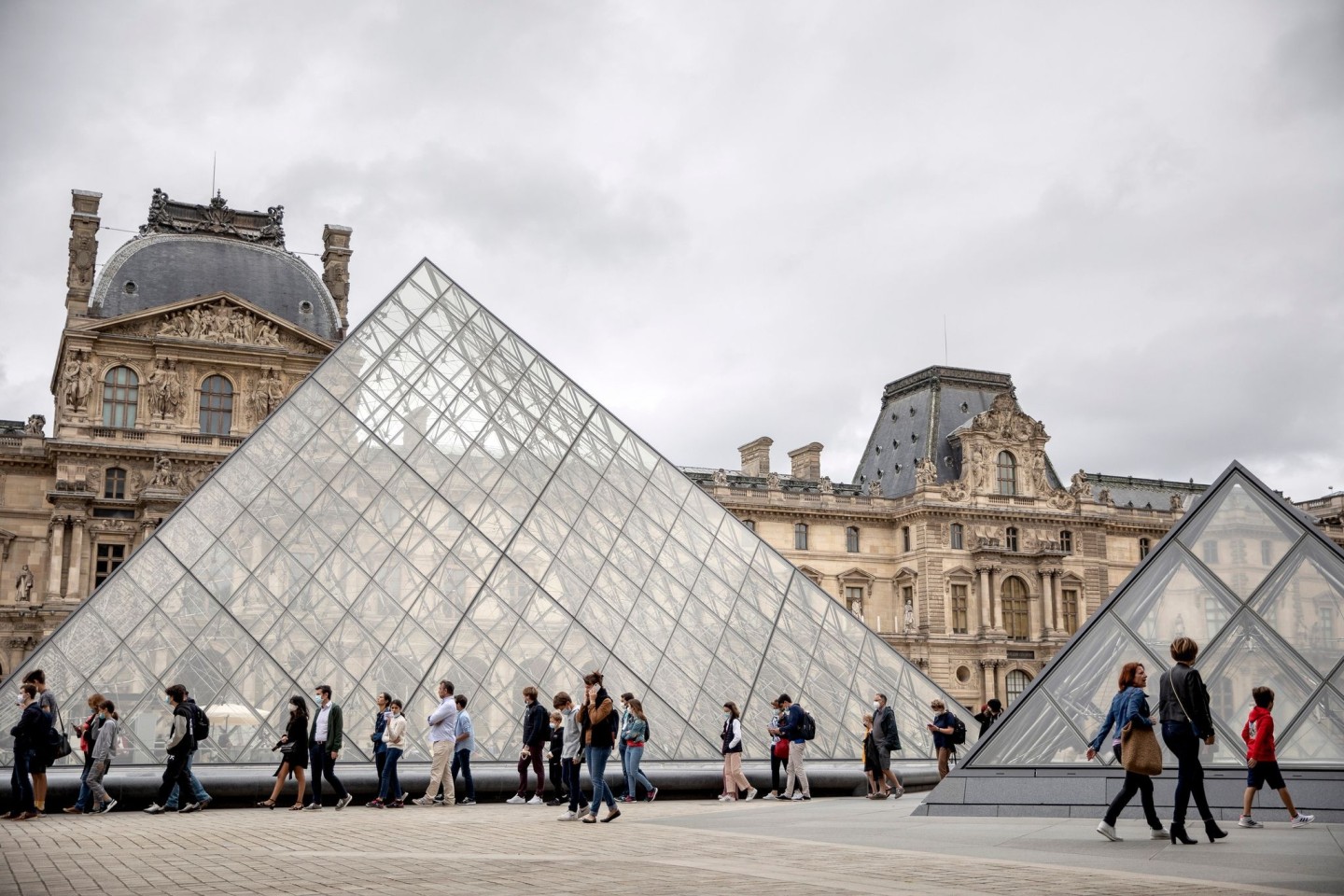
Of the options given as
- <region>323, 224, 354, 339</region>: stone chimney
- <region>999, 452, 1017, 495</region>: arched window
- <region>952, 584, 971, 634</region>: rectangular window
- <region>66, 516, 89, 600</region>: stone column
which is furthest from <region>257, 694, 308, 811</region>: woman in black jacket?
<region>999, 452, 1017, 495</region>: arched window

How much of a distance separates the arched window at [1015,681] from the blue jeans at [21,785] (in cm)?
4684

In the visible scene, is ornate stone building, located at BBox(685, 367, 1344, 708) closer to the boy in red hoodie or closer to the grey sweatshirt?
the grey sweatshirt

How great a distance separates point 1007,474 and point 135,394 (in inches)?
1335

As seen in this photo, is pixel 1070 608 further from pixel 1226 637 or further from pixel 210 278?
pixel 1226 637

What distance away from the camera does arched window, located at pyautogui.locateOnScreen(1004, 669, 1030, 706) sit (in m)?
53.9

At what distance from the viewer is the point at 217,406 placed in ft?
141

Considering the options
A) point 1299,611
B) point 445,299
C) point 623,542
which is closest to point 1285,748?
point 1299,611

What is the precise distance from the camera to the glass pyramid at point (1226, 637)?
31.3ft

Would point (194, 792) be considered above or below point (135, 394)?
below

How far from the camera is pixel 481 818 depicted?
10.9 m

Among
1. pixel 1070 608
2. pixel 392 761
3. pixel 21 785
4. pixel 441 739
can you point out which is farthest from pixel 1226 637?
pixel 1070 608

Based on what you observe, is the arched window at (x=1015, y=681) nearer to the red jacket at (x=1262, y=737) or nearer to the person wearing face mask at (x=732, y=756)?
the person wearing face mask at (x=732, y=756)

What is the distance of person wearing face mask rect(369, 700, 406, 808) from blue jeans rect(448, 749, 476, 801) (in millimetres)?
556

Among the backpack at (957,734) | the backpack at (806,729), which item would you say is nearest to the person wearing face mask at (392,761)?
the backpack at (806,729)
